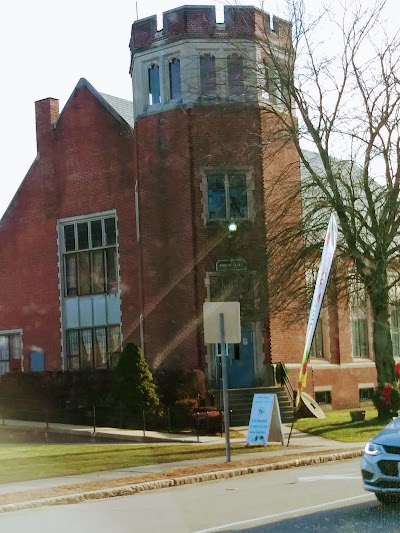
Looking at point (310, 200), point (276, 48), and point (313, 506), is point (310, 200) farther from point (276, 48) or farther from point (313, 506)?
point (313, 506)

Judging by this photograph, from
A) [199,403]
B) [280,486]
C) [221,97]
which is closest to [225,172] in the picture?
[221,97]

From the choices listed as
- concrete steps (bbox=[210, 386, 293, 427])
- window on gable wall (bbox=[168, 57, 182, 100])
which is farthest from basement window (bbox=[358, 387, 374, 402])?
window on gable wall (bbox=[168, 57, 182, 100])

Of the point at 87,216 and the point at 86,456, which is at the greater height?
the point at 87,216

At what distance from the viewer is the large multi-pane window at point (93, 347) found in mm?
37688

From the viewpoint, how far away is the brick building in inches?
1331

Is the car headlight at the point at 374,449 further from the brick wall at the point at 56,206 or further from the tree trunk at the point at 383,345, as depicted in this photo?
the brick wall at the point at 56,206

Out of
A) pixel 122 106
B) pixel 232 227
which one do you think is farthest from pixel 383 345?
pixel 122 106

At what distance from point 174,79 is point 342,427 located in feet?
42.5

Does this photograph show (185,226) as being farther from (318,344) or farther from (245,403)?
(318,344)

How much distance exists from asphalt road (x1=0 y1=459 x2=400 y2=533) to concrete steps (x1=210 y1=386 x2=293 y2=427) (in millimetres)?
14912

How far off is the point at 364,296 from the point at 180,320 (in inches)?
237

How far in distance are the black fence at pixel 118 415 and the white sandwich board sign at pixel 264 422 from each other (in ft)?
9.99

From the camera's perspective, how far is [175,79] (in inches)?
1371

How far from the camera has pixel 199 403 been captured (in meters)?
31.4
